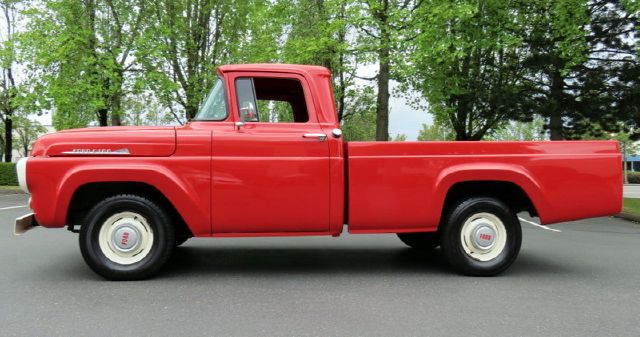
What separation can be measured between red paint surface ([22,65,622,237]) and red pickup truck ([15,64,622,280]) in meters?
0.01

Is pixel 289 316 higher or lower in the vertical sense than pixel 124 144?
lower

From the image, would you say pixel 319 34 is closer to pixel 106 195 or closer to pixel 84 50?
pixel 84 50

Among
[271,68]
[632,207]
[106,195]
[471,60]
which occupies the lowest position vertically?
[632,207]

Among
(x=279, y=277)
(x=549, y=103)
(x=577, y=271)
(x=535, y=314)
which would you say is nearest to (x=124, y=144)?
(x=279, y=277)

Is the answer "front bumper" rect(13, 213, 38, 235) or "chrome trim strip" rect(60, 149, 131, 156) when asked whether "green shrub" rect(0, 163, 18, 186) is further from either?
"chrome trim strip" rect(60, 149, 131, 156)

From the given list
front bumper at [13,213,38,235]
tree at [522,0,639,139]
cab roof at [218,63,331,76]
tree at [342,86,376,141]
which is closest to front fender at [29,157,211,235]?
front bumper at [13,213,38,235]

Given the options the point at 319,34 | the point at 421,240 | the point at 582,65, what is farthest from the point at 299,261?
the point at 319,34

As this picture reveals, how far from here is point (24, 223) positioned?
479cm

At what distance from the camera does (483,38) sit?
52.0 ft

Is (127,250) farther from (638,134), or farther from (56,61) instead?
(56,61)

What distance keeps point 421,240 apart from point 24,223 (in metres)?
4.40

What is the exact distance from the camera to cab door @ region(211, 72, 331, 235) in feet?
15.2

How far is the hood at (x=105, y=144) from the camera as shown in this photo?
15.1ft

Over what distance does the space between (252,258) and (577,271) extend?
358 cm
